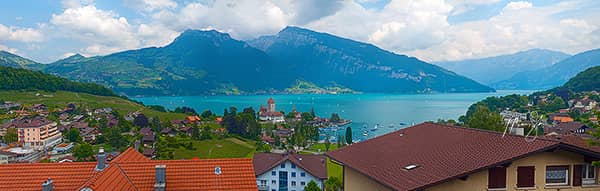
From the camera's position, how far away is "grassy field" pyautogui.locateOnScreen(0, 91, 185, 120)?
101m

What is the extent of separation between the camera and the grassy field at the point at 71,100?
331ft

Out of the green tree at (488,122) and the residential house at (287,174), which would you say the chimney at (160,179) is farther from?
the green tree at (488,122)

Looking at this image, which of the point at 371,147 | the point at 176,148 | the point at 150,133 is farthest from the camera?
the point at 150,133

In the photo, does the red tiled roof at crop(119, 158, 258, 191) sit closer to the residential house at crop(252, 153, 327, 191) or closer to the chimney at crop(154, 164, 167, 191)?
the chimney at crop(154, 164, 167, 191)

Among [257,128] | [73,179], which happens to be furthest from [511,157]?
[257,128]

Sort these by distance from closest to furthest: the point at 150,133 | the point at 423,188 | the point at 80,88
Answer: the point at 423,188 < the point at 150,133 < the point at 80,88

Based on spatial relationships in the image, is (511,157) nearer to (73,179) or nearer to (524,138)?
(524,138)

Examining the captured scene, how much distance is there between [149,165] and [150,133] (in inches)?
2254

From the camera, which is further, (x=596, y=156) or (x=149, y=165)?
(x=149, y=165)

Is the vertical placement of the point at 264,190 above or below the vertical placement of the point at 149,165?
below

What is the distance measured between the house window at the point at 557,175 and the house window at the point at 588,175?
39 centimetres

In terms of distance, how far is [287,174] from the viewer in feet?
118

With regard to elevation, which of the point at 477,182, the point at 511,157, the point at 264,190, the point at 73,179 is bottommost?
the point at 264,190

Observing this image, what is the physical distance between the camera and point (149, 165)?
45.5 ft
